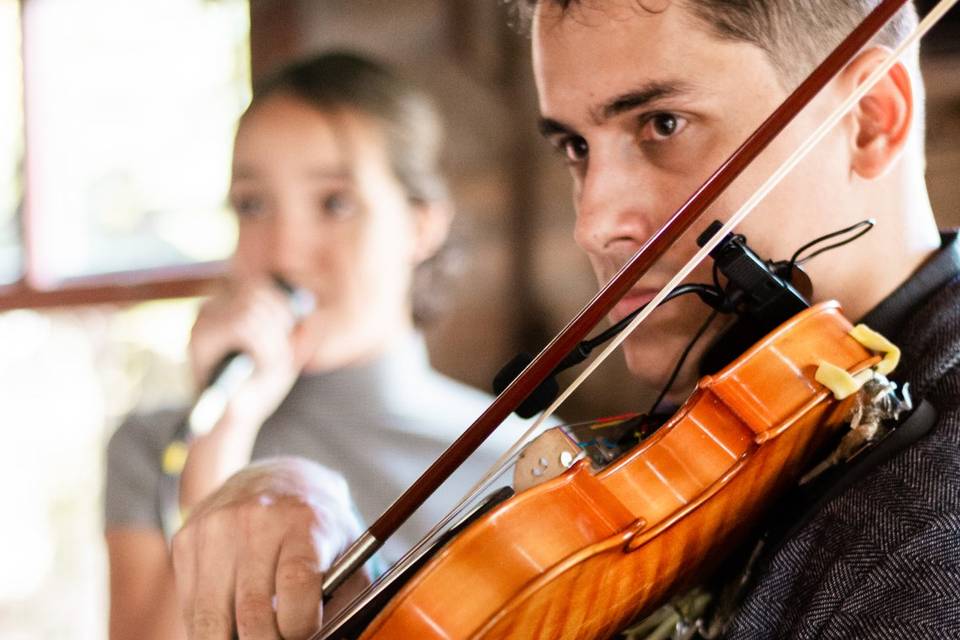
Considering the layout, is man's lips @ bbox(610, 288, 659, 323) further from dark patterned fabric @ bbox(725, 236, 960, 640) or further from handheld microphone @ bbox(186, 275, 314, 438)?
handheld microphone @ bbox(186, 275, 314, 438)

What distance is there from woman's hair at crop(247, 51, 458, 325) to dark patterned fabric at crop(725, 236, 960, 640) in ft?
2.28

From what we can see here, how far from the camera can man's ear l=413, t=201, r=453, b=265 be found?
145 cm

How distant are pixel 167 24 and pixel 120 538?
915 millimetres

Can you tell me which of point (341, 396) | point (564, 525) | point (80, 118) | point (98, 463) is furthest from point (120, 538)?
point (564, 525)

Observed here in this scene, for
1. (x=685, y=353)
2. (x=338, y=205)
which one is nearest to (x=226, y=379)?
(x=338, y=205)

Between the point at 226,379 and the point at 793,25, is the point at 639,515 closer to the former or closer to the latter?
the point at 793,25

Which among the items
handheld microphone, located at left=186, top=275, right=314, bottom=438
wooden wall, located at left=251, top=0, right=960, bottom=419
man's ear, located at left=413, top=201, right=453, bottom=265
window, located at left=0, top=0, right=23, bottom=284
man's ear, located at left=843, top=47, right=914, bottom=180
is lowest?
window, located at left=0, top=0, right=23, bottom=284

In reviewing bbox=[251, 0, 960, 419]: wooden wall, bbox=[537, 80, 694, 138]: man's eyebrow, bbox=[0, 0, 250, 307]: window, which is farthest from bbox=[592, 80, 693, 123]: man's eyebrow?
bbox=[0, 0, 250, 307]: window

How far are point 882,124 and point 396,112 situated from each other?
0.73 metres

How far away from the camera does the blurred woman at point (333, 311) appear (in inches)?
57.6

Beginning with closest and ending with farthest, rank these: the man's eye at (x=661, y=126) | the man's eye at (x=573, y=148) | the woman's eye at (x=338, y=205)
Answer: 1. the man's eye at (x=661, y=126)
2. the man's eye at (x=573, y=148)
3. the woman's eye at (x=338, y=205)

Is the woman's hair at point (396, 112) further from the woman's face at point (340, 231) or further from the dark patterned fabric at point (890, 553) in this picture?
the dark patterned fabric at point (890, 553)

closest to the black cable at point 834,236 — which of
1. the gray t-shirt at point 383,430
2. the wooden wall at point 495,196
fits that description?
the wooden wall at point 495,196

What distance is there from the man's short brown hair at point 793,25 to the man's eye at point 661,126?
10 cm
